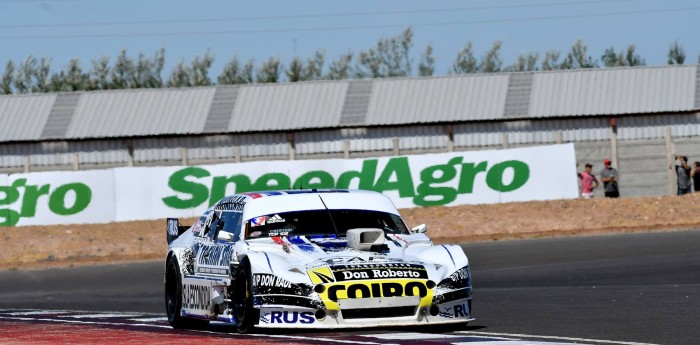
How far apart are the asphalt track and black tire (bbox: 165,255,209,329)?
9.58 ft

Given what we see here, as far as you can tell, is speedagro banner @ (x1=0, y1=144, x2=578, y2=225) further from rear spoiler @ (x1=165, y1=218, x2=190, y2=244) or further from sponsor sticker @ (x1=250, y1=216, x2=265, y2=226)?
sponsor sticker @ (x1=250, y1=216, x2=265, y2=226)

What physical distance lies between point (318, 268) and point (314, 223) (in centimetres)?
142

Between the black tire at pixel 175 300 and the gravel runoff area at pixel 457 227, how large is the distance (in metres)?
19.2

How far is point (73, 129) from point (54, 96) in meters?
3.45

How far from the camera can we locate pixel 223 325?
16219 millimetres

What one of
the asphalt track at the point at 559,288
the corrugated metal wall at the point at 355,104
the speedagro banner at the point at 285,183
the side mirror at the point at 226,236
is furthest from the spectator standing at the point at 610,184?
the side mirror at the point at 226,236

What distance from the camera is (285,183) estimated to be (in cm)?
3728

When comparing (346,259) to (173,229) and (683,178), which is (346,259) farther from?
(683,178)

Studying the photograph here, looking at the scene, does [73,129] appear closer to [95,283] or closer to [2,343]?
[95,283]

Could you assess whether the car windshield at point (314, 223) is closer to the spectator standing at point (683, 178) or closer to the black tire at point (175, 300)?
the black tire at point (175, 300)

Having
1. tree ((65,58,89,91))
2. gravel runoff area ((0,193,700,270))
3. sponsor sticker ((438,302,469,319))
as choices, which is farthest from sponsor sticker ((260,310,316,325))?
tree ((65,58,89,91))

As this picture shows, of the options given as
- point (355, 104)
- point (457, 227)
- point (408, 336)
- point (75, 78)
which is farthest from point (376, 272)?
point (75, 78)

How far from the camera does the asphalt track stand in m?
13.8

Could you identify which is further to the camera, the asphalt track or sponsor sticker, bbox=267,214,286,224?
sponsor sticker, bbox=267,214,286,224
